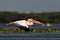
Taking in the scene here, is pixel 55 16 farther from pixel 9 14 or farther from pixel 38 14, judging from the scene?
pixel 9 14

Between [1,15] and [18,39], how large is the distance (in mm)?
22408

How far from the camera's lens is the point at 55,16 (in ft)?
112

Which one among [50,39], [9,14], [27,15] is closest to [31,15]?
[27,15]

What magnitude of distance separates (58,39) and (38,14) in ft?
74.0

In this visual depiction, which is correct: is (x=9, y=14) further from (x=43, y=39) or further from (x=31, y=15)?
(x=43, y=39)

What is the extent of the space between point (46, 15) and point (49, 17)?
0.47 metres

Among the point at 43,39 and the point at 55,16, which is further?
the point at 55,16

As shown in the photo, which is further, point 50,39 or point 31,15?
point 31,15

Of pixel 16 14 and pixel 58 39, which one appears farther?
pixel 16 14

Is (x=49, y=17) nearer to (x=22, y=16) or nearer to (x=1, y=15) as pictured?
(x=22, y=16)

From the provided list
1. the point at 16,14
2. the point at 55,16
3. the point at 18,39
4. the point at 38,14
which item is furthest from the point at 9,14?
the point at 18,39

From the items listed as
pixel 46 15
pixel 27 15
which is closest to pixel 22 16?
pixel 27 15

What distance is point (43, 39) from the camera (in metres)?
9.84

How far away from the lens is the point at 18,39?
9938 millimetres
